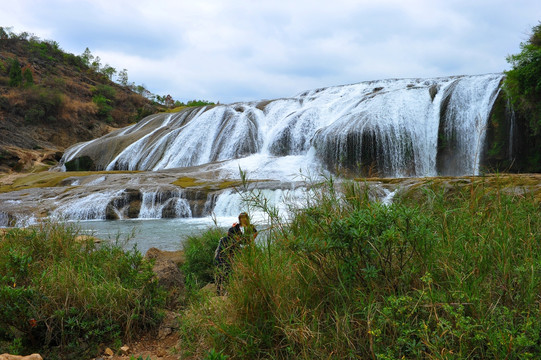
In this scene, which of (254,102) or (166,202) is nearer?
(166,202)

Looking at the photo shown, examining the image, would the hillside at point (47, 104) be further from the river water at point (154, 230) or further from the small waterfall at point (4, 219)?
the river water at point (154, 230)

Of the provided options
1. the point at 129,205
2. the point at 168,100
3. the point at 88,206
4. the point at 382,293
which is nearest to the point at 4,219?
the point at 88,206

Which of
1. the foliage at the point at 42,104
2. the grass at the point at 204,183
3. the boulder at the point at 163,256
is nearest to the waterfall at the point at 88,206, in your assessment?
the grass at the point at 204,183

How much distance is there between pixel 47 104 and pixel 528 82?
141 feet

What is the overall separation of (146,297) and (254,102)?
2991 centimetres

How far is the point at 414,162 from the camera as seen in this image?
20.5 meters

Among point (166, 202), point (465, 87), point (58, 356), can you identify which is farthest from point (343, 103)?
point (58, 356)

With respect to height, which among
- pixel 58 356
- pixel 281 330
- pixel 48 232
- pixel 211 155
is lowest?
pixel 58 356

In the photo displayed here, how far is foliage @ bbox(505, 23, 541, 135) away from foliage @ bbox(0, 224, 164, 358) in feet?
59.3

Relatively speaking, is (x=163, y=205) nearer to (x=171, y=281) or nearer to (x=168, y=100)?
(x=171, y=281)

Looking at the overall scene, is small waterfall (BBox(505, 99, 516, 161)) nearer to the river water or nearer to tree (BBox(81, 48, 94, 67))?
the river water

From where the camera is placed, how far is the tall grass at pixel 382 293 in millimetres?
2270

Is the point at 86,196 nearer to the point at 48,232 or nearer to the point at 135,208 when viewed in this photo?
the point at 135,208

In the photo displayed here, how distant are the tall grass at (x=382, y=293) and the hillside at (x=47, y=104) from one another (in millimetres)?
34738
